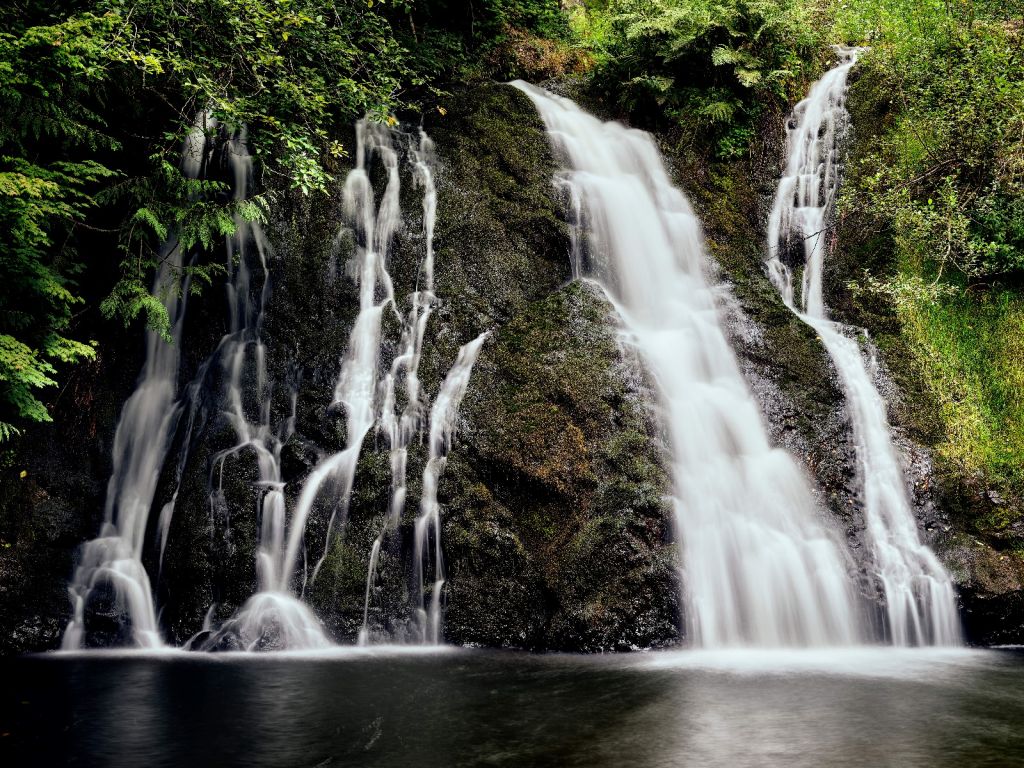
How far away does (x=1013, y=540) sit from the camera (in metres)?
7.14

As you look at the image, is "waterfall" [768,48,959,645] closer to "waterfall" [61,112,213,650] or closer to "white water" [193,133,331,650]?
"white water" [193,133,331,650]

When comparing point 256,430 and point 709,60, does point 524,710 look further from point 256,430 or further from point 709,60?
point 709,60

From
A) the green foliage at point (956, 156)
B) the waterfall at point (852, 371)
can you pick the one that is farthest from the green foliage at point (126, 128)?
the green foliage at point (956, 156)

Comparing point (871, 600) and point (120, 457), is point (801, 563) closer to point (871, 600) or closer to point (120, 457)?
point (871, 600)

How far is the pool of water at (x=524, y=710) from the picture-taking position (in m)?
4.15

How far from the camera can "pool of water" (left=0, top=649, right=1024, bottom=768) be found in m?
4.15

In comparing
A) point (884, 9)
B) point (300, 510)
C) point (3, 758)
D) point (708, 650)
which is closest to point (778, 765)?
point (708, 650)

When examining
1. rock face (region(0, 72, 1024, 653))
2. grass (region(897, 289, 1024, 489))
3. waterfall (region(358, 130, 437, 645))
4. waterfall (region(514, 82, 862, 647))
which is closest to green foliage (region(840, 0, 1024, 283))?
grass (region(897, 289, 1024, 489))

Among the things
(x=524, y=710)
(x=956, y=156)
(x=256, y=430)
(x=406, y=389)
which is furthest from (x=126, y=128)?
(x=956, y=156)

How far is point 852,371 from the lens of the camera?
28.2 feet

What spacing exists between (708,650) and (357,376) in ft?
16.0

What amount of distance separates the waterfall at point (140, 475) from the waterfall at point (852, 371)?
7694 mm

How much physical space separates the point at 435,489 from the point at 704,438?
2.99 m

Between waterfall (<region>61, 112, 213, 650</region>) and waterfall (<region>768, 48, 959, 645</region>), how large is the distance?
7.69 m
